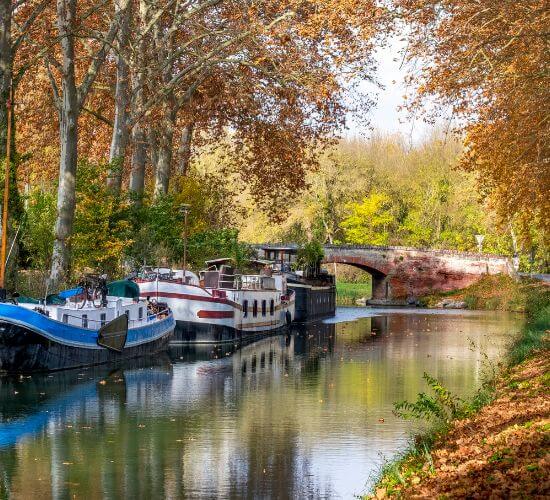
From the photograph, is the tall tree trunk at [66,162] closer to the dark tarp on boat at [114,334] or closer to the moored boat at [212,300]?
the moored boat at [212,300]

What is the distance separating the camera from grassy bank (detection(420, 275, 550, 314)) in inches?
2700

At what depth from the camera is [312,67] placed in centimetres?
3950

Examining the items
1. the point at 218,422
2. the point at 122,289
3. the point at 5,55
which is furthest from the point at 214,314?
the point at 218,422

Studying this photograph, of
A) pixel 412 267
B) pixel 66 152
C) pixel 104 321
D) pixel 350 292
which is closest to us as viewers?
pixel 104 321

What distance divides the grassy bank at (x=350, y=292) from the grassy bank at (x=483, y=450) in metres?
65.2

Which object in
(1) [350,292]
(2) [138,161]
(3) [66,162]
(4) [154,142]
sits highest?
(4) [154,142]

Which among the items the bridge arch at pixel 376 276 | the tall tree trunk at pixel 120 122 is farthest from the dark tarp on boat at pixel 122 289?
the bridge arch at pixel 376 276

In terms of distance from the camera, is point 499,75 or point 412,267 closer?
point 499,75

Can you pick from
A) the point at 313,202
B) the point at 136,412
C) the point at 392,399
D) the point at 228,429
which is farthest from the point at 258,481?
the point at 313,202

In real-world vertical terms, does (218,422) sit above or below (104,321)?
below

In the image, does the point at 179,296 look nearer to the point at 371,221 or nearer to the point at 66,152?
the point at 66,152

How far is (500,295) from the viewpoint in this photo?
77.2 metres

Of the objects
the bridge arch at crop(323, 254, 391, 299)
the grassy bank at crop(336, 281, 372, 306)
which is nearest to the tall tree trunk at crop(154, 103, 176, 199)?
the bridge arch at crop(323, 254, 391, 299)

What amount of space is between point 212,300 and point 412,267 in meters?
47.8
